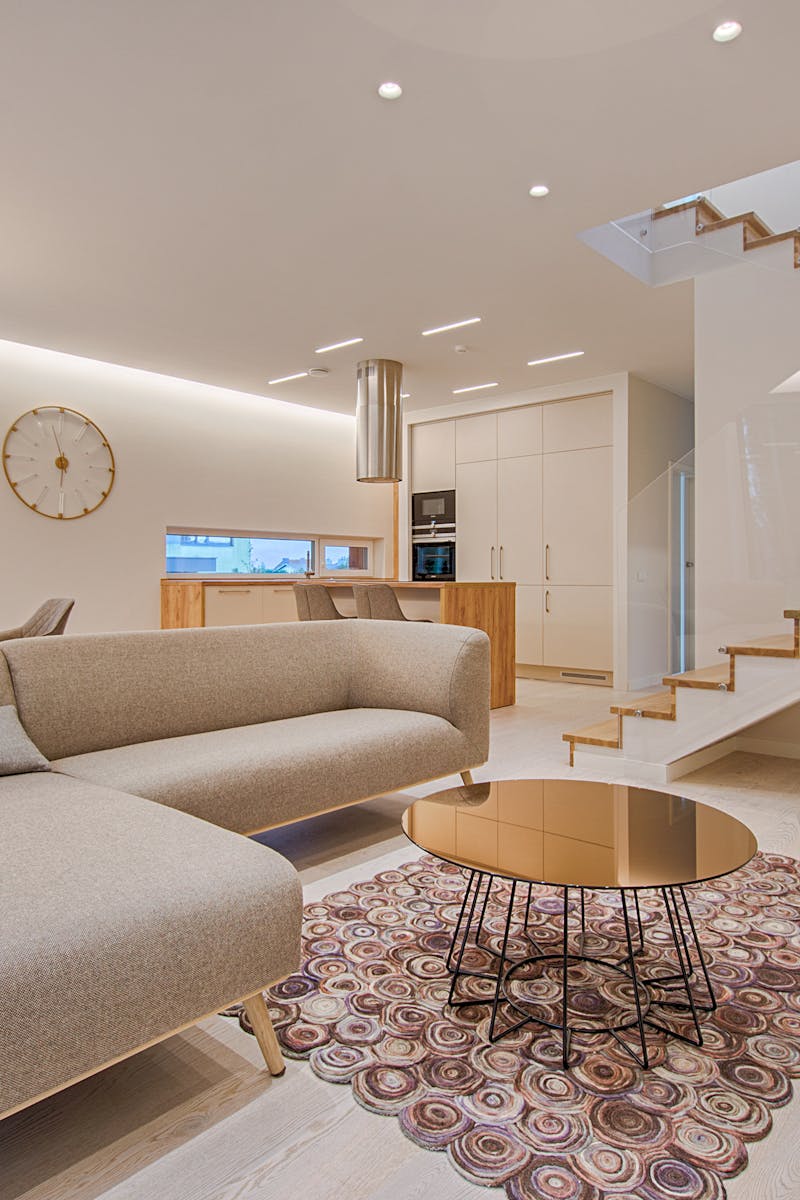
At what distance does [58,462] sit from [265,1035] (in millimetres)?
5492

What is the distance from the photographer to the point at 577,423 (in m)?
7.09

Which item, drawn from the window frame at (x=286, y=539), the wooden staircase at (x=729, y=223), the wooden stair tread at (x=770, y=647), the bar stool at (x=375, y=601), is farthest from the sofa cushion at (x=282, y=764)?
the window frame at (x=286, y=539)

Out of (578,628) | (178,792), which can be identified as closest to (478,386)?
(578,628)

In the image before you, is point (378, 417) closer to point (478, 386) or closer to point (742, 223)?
point (478, 386)

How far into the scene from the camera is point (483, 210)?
12.1ft

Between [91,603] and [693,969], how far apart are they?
550 centimetres

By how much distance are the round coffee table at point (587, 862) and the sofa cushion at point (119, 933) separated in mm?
409

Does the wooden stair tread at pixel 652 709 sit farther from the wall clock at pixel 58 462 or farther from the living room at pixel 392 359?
the wall clock at pixel 58 462

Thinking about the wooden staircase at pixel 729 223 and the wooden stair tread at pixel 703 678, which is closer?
the wooden stair tread at pixel 703 678

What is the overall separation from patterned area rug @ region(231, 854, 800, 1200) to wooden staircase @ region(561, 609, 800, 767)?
1.56 meters

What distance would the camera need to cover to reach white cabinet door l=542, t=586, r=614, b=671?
6926mm

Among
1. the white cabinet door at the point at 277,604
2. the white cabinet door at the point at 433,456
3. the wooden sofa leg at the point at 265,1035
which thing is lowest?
the wooden sofa leg at the point at 265,1035

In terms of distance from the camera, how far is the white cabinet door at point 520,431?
24.2ft

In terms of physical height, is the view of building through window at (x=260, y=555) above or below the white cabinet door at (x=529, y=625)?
above
